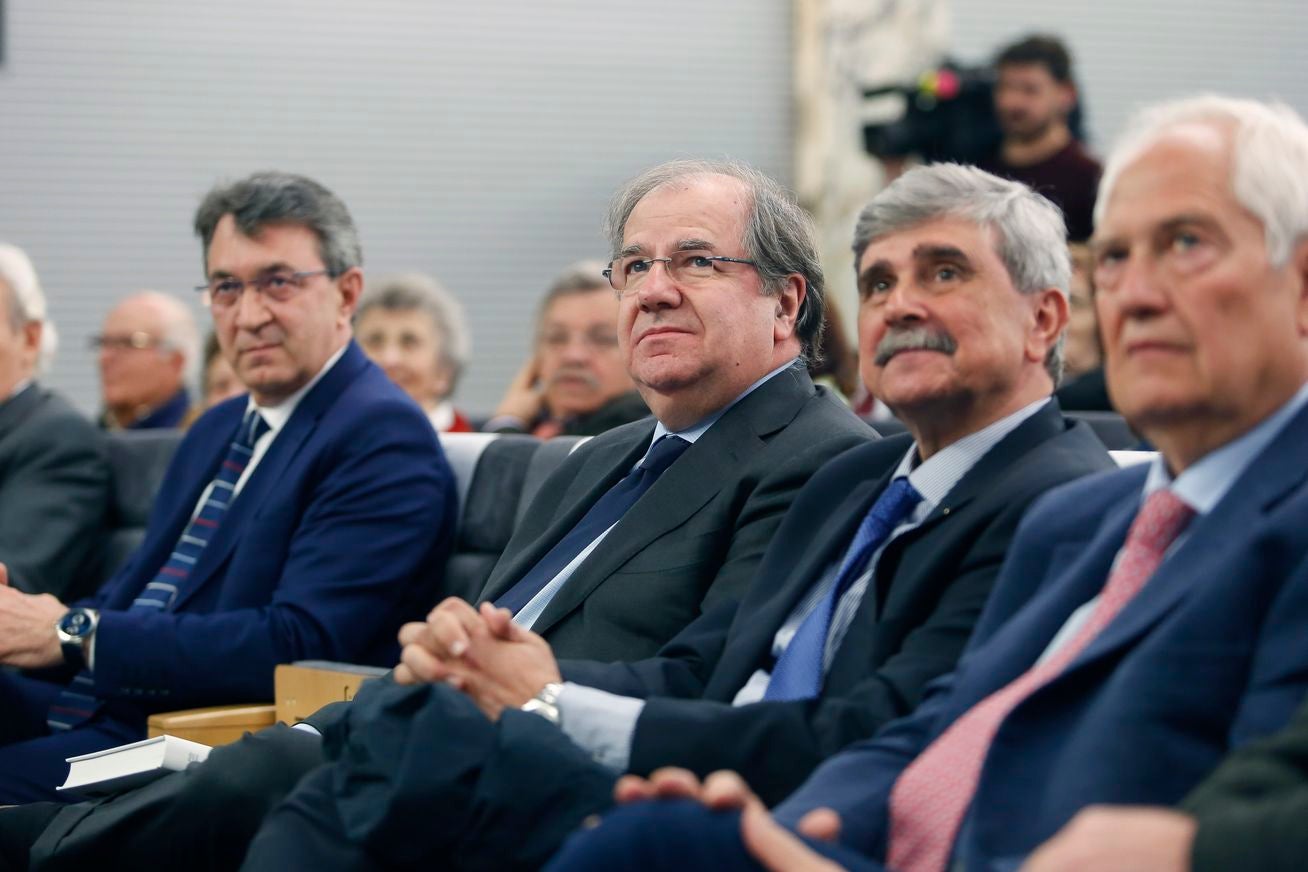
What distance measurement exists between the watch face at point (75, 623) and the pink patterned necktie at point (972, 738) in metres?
2.02

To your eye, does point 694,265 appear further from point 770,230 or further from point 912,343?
point 912,343

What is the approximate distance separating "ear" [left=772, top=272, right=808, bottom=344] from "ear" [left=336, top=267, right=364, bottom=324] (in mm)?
1195

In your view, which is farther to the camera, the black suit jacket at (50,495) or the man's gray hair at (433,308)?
the man's gray hair at (433,308)

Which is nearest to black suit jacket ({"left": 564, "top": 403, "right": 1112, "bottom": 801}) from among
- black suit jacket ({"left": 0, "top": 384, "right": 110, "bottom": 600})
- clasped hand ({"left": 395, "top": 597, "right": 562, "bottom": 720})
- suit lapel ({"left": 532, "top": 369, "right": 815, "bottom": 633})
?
clasped hand ({"left": 395, "top": 597, "right": 562, "bottom": 720})

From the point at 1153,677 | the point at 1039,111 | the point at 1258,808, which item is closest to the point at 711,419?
the point at 1153,677

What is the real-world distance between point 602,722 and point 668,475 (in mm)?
715

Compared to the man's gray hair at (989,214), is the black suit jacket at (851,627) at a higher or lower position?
lower

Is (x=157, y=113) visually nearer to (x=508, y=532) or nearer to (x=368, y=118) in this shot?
(x=368, y=118)

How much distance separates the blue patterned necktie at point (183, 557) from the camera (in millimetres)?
3564

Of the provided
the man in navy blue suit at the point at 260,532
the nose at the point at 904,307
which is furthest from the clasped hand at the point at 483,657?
the man in navy blue suit at the point at 260,532

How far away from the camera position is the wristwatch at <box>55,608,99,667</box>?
3.41m

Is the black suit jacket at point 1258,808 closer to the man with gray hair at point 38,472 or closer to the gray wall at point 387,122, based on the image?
the man with gray hair at point 38,472

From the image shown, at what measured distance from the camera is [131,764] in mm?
2609

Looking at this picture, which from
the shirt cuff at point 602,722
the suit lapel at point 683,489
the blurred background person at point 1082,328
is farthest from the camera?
the blurred background person at point 1082,328
